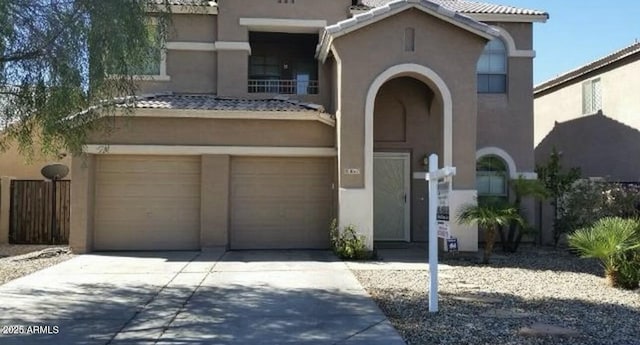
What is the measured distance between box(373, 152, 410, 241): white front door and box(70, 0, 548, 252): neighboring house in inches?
1.5

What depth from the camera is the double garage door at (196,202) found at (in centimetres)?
1533

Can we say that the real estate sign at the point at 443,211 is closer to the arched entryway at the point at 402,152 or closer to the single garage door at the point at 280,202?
the single garage door at the point at 280,202

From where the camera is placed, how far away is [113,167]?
15.4m

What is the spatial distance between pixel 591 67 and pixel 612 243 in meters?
11.8

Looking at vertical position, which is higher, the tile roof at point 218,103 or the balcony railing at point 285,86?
the balcony railing at point 285,86

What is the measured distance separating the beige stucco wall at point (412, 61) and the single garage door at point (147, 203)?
4149 millimetres

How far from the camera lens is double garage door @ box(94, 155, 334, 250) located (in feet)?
50.3

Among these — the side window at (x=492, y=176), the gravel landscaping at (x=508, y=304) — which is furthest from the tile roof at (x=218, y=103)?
the side window at (x=492, y=176)

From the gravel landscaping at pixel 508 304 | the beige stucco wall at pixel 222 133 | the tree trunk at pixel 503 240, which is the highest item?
the beige stucco wall at pixel 222 133

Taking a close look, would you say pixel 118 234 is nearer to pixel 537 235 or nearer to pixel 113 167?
pixel 113 167

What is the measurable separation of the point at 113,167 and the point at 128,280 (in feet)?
17.1

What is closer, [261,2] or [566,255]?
[566,255]

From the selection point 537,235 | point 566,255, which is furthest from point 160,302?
point 537,235

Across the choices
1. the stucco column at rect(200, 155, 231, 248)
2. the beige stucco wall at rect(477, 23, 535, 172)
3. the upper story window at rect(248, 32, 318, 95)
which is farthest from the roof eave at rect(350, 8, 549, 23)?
the stucco column at rect(200, 155, 231, 248)
